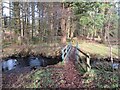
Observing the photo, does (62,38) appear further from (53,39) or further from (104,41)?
(104,41)

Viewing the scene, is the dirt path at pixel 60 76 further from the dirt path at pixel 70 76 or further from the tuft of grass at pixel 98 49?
the tuft of grass at pixel 98 49

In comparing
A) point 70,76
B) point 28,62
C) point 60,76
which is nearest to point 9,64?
point 28,62

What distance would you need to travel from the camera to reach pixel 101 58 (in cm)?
341

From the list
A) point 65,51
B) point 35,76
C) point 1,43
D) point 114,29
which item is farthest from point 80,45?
point 1,43

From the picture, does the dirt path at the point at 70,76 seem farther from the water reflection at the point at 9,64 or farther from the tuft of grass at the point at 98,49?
the water reflection at the point at 9,64

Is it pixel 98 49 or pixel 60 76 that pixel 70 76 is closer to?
pixel 60 76

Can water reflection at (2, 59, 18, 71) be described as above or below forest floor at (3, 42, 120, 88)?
above

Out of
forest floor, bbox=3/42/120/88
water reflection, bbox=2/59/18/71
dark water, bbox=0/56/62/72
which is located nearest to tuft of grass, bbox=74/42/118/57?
forest floor, bbox=3/42/120/88

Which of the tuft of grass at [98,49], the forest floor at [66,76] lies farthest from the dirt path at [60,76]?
the tuft of grass at [98,49]

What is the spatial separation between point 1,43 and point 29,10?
1.75ft

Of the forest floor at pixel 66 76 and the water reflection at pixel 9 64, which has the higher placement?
the water reflection at pixel 9 64

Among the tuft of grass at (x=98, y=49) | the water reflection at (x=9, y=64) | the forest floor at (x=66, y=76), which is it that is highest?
the tuft of grass at (x=98, y=49)

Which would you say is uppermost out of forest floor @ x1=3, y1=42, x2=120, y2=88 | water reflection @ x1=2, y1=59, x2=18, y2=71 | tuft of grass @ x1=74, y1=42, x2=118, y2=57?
tuft of grass @ x1=74, y1=42, x2=118, y2=57

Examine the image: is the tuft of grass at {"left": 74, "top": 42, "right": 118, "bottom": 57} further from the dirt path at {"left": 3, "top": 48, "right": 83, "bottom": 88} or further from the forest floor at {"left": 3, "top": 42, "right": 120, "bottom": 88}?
the dirt path at {"left": 3, "top": 48, "right": 83, "bottom": 88}
